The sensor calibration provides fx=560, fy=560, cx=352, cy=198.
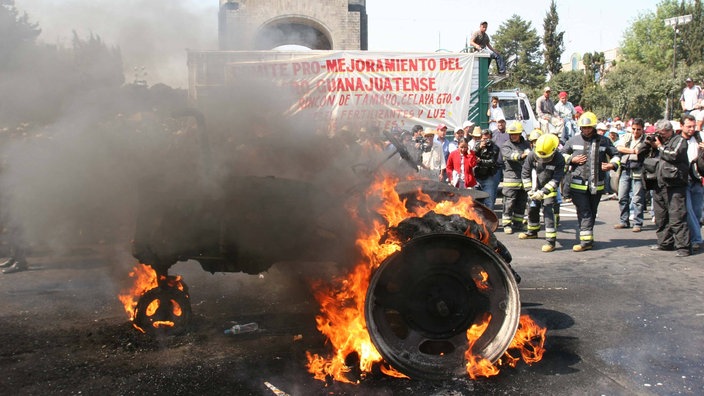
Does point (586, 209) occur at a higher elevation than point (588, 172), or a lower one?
lower

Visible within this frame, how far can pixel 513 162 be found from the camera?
966 cm

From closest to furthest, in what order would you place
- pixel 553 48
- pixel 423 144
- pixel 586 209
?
pixel 586 209, pixel 423 144, pixel 553 48

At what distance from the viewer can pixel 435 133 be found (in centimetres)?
1208

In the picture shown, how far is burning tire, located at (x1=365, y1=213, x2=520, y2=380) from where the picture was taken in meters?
3.85

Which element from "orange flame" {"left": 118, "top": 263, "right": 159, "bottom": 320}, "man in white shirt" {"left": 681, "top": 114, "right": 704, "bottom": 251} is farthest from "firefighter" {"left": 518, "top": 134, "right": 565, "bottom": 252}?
"orange flame" {"left": 118, "top": 263, "right": 159, "bottom": 320}

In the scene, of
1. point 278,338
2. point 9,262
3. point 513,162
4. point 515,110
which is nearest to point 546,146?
point 513,162

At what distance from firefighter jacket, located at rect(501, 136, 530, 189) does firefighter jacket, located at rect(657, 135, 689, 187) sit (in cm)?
216

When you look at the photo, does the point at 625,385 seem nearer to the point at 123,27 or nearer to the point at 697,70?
the point at 123,27

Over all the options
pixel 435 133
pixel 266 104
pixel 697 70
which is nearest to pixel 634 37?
pixel 697 70

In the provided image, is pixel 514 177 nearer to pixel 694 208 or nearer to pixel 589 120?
pixel 589 120

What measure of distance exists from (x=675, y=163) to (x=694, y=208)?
4.11ft

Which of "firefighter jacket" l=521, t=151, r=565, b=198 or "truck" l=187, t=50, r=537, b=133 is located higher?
"truck" l=187, t=50, r=537, b=133

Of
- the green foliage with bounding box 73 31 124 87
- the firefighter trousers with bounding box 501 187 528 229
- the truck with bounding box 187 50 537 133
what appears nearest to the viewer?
the green foliage with bounding box 73 31 124 87

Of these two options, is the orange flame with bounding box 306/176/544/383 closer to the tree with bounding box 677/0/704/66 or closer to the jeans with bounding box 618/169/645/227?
the jeans with bounding box 618/169/645/227
